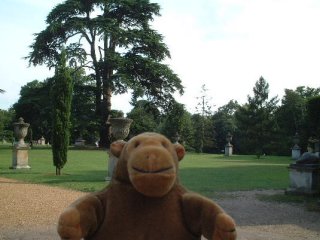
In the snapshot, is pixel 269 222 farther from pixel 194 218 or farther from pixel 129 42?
pixel 129 42

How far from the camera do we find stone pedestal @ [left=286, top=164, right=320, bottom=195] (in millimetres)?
13993

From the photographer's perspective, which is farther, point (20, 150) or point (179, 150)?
point (20, 150)

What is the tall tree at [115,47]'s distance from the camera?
36.9 m

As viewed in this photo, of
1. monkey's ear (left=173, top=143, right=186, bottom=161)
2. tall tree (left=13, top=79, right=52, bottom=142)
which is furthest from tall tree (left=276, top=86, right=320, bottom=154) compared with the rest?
monkey's ear (left=173, top=143, right=186, bottom=161)

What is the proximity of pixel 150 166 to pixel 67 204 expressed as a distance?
8.40 meters

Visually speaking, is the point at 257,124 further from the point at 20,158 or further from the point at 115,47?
the point at 20,158

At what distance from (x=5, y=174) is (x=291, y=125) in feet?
136

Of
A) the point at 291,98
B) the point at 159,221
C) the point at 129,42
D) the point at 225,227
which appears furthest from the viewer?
the point at 291,98

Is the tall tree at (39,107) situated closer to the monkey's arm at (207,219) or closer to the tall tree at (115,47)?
the tall tree at (115,47)

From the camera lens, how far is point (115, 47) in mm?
40094

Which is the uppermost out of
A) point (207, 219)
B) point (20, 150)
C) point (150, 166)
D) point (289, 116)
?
point (289, 116)

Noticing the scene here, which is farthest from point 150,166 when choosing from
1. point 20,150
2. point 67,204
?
point 20,150

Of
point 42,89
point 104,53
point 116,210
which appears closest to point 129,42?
point 104,53

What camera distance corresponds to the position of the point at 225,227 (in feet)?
10.4
